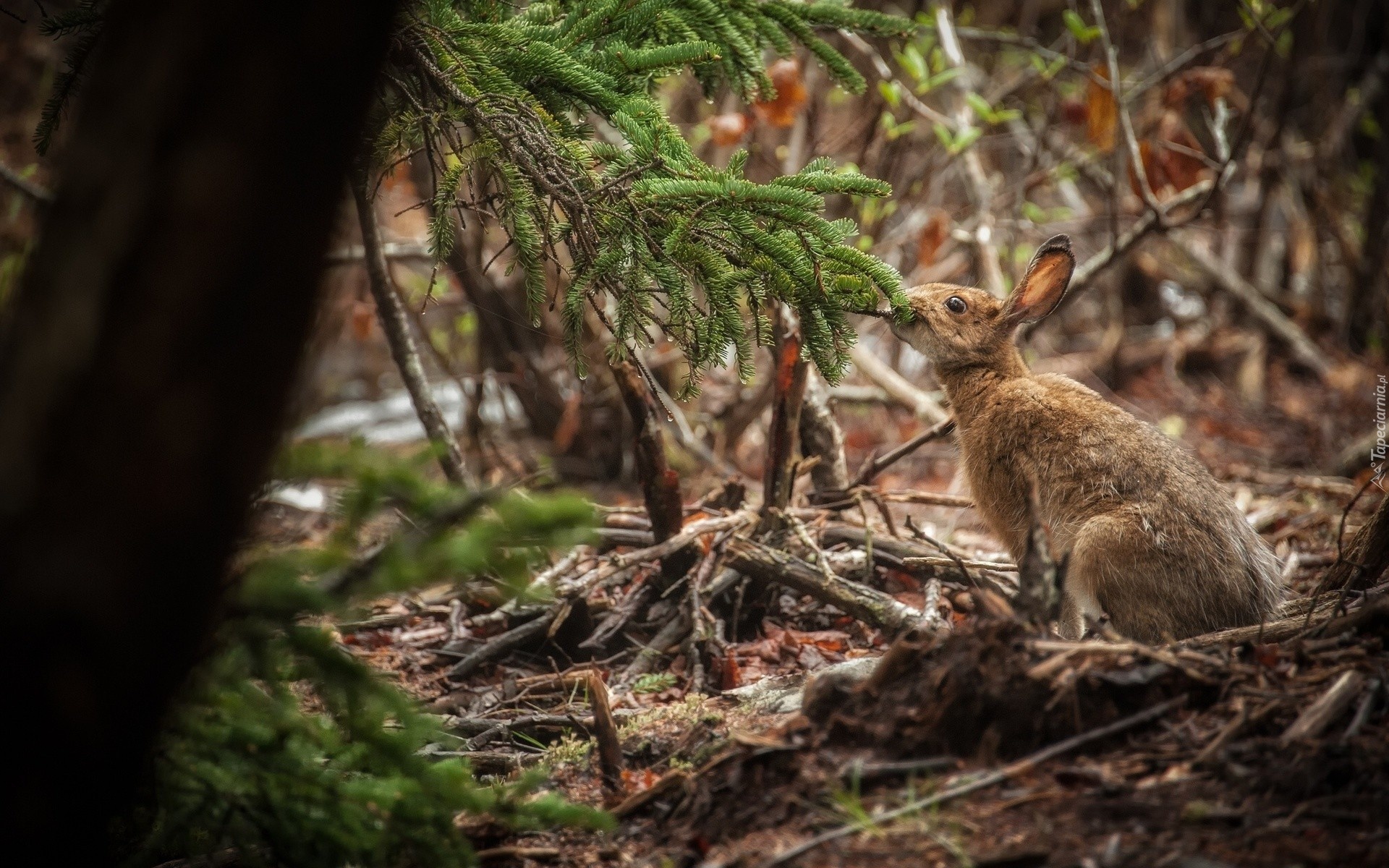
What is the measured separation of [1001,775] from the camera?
A: 255 cm

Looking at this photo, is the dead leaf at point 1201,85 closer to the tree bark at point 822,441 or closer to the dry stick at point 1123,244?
the dry stick at point 1123,244

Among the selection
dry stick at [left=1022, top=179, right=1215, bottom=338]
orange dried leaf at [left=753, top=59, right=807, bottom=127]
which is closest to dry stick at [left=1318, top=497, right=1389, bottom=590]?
dry stick at [left=1022, top=179, right=1215, bottom=338]

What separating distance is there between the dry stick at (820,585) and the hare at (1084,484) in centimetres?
64

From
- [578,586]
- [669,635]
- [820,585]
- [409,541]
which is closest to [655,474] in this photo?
[578,586]

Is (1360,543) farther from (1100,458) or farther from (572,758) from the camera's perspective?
(572,758)

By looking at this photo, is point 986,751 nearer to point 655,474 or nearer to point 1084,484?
point 1084,484

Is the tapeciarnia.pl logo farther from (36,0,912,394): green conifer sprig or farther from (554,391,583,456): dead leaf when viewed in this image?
(554,391,583,456): dead leaf

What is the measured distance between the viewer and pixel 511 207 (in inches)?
136

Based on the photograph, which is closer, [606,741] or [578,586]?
[606,741]

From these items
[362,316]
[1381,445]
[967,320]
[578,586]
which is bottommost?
[578,586]

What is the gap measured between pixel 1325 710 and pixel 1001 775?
2.82 ft

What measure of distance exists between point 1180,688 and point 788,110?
15.6 ft

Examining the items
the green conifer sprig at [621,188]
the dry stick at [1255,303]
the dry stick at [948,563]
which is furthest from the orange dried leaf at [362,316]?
the dry stick at [1255,303]

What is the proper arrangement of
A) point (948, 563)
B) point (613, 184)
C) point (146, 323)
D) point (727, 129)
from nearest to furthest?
point (146, 323)
point (613, 184)
point (948, 563)
point (727, 129)
